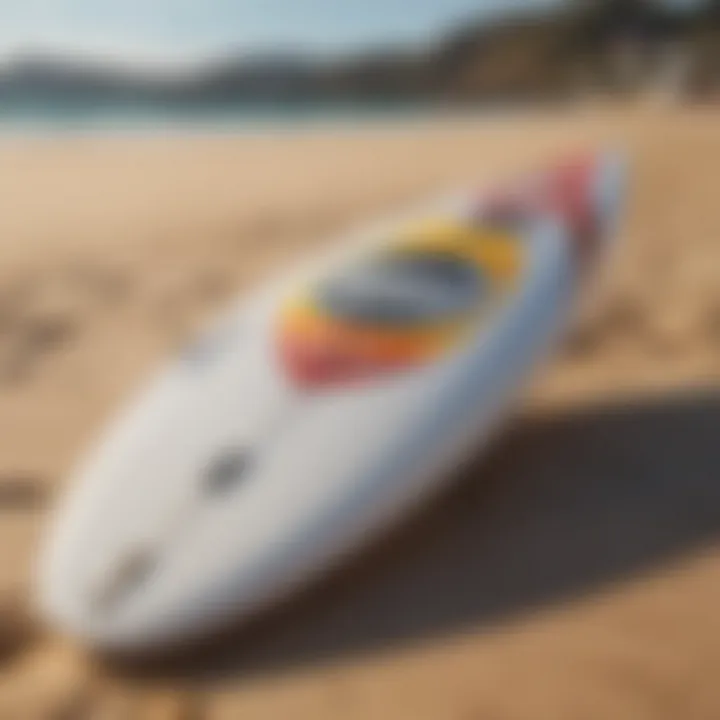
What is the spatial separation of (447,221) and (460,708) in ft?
1.11

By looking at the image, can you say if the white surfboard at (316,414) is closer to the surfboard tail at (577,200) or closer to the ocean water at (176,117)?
the surfboard tail at (577,200)

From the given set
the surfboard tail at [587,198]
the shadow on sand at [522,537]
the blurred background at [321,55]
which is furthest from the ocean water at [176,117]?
the shadow on sand at [522,537]

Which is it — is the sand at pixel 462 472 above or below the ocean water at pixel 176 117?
below

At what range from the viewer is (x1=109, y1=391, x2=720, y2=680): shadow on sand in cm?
72

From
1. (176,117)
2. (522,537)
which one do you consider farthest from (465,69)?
(522,537)

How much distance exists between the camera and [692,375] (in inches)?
35.3

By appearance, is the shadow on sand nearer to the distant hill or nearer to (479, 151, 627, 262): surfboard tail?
(479, 151, 627, 262): surfboard tail

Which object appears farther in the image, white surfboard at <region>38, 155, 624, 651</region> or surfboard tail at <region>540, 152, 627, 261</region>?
surfboard tail at <region>540, 152, 627, 261</region>

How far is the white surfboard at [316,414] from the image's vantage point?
2.32 feet

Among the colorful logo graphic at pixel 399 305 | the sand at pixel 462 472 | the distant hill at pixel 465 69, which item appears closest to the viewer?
the sand at pixel 462 472

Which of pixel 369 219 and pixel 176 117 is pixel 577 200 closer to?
pixel 369 219

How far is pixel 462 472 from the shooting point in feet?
2.63

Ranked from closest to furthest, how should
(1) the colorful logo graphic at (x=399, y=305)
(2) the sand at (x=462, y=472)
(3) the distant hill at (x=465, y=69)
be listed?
1. (2) the sand at (x=462, y=472)
2. (1) the colorful logo graphic at (x=399, y=305)
3. (3) the distant hill at (x=465, y=69)

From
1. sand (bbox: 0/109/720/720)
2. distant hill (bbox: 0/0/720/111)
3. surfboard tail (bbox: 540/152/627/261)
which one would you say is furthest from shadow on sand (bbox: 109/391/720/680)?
distant hill (bbox: 0/0/720/111)
